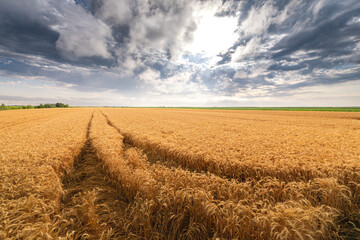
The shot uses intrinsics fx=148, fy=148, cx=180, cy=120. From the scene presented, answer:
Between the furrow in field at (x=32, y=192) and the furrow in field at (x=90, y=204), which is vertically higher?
the furrow in field at (x=32, y=192)

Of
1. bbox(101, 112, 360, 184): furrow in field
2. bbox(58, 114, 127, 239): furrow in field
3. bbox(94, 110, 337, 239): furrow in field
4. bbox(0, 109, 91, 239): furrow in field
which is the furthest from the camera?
bbox(101, 112, 360, 184): furrow in field

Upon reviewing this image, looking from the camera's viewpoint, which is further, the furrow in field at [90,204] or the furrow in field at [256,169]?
the furrow in field at [256,169]

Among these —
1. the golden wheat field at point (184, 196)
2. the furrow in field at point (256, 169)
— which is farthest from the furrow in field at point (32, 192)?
the furrow in field at point (256, 169)

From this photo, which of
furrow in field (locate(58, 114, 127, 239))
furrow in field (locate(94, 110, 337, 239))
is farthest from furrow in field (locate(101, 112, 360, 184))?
furrow in field (locate(58, 114, 127, 239))

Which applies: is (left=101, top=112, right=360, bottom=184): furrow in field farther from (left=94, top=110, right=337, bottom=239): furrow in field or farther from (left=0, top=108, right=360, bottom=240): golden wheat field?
(left=94, top=110, right=337, bottom=239): furrow in field

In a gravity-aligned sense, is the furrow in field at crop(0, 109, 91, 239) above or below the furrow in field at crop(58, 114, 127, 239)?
above

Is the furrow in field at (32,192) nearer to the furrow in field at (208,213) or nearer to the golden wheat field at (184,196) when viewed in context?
the golden wheat field at (184,196)

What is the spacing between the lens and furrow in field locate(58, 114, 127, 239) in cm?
328

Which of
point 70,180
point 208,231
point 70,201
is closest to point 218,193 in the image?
point 208,231

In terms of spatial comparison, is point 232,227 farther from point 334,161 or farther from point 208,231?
point 334,161

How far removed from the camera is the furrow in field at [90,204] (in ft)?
10.7

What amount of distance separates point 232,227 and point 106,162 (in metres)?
5.90

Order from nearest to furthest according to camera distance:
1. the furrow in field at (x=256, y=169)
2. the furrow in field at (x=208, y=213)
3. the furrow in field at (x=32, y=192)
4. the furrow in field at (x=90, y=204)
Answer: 1. the furrow in field at (x=32, y=192)
2. the furrow in field at (x=208, y=213)
3. the furrow in field at (x=90, y=204)
4. the furrow in field at (x=256, y=169)

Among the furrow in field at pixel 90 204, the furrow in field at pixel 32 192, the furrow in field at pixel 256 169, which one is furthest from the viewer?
the furrow in field at pixel 256 169
